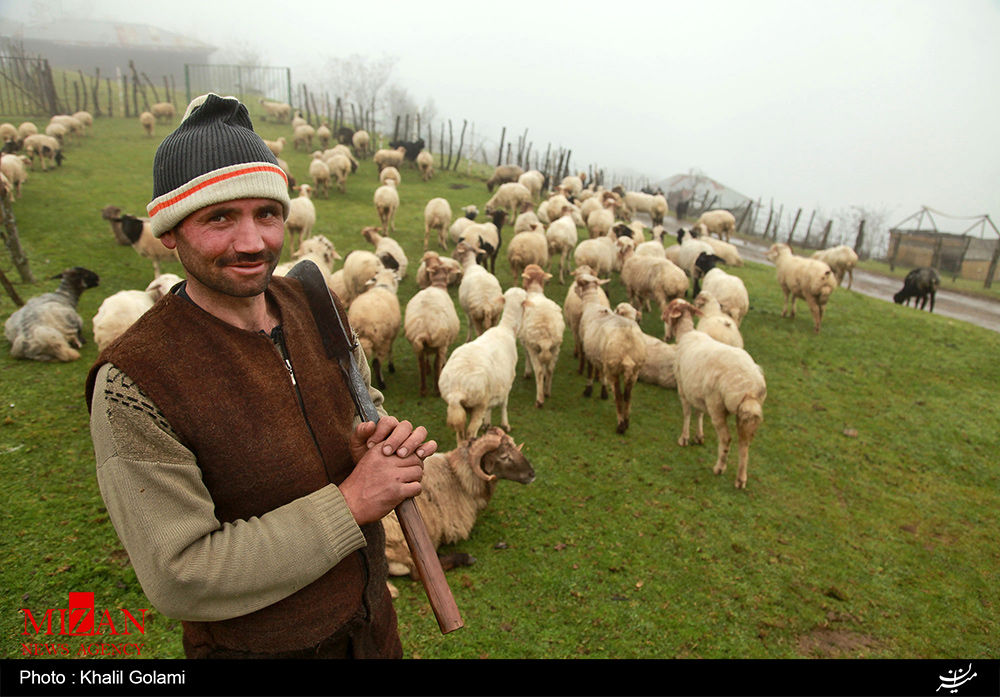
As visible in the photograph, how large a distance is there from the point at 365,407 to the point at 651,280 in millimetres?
10380

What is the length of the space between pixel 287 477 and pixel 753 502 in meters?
5.91

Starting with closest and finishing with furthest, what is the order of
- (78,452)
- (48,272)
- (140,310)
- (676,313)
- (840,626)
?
(840,626), (78,452), (140,310), (676,313), (48,272)

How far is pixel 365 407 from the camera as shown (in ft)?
5.53

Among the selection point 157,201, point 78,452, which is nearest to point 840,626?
point 157,201

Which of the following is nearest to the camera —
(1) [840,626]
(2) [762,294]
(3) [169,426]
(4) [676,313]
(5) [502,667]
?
(3) [169,426]

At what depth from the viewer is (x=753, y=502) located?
5.91 metres

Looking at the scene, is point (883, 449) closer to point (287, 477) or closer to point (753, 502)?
point (753, 502)

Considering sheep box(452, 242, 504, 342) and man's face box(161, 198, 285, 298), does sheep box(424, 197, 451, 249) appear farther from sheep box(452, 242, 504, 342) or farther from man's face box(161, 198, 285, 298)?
man's face box(161, 198, 285, 298)

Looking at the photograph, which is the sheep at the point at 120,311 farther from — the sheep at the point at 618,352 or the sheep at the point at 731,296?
the sheep at the point at 731,296

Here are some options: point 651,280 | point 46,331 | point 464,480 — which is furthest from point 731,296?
point 46,331

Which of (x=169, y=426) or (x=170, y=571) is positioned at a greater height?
(x=169, y=426)

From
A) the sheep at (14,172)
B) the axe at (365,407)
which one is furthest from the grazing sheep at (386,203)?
the axe at (365,407)

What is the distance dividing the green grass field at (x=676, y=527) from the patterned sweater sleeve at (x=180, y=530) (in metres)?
2.87

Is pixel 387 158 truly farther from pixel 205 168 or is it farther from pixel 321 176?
pixel 205 168
